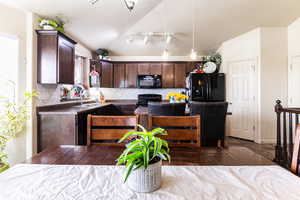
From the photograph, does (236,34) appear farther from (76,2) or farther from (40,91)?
(40,91)

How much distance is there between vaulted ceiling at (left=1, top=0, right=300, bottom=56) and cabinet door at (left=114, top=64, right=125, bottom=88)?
2.20 ft

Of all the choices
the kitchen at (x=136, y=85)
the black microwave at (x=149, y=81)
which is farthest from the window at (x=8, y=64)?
the black microwave at (x=149, y=81)

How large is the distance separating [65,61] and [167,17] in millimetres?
2366

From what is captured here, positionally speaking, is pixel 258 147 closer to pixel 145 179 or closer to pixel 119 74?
pixel 145 179

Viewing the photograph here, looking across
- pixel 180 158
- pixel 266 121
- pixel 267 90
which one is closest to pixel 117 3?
pixel 180 158

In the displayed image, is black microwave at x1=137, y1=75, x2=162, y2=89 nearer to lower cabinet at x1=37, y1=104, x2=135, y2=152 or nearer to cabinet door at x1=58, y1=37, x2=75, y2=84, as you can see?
cabinet door at x1=58, y1=37, x2=75, y2=84

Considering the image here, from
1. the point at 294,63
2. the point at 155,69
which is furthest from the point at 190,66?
the point at 294,63

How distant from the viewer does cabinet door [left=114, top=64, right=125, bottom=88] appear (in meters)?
4.71

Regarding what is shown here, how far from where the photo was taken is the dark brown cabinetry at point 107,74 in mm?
4504

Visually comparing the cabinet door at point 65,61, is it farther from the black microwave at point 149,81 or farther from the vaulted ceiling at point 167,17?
the black microwave at point 149,81

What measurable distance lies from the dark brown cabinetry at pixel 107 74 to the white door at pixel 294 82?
4.47 metres

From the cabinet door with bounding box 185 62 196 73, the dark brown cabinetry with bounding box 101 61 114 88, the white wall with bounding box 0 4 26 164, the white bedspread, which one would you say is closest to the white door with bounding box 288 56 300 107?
the cabinet door with bounding box 185 62 196 73

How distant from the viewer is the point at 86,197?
615 millimetres

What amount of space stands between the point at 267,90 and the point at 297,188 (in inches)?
143
